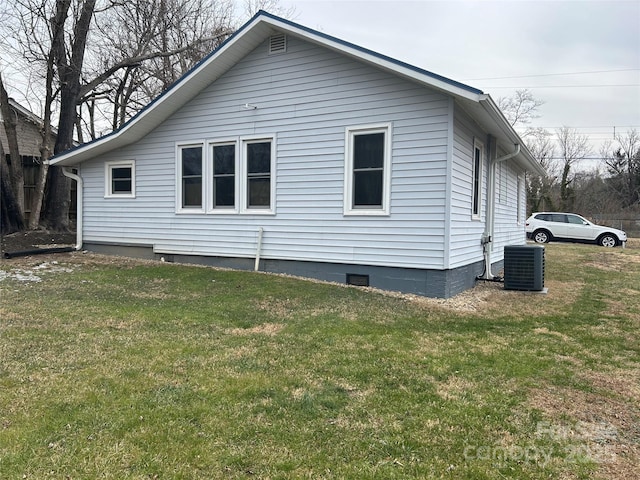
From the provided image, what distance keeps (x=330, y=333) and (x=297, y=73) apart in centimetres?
546

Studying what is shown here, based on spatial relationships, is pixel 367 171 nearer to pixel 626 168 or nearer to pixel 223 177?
pixel 223 177

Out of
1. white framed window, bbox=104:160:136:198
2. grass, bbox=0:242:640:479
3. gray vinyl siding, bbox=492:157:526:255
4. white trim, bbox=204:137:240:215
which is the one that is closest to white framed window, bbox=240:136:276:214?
white trim, bbox=204:137:240:215

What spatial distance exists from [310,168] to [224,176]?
211 centimetres

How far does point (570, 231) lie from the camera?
21219 mm

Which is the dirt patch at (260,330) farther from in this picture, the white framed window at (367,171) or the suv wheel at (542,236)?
the suv wheel at (542,236)

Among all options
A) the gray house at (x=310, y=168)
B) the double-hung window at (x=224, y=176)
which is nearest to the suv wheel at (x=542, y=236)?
the gray house at (x=310, y=168)

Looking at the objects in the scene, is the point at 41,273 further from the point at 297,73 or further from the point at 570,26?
the point at 570,26

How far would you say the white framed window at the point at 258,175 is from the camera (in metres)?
8.91

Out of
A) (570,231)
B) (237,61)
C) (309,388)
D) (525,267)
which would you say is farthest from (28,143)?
(570,231)

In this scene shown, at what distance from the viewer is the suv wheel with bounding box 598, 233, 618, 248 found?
67.0ft

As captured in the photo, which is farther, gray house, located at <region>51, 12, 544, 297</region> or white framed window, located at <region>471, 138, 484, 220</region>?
white framed window, located at <region>471, 138, 484, 220</region>

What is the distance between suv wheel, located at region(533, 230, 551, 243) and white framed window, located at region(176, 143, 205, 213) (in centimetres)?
1751

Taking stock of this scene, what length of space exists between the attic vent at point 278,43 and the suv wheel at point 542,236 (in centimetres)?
1739

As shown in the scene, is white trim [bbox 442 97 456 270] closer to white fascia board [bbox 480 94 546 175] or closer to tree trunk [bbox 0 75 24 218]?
white fascia board [bbox 480 94 546 175]
